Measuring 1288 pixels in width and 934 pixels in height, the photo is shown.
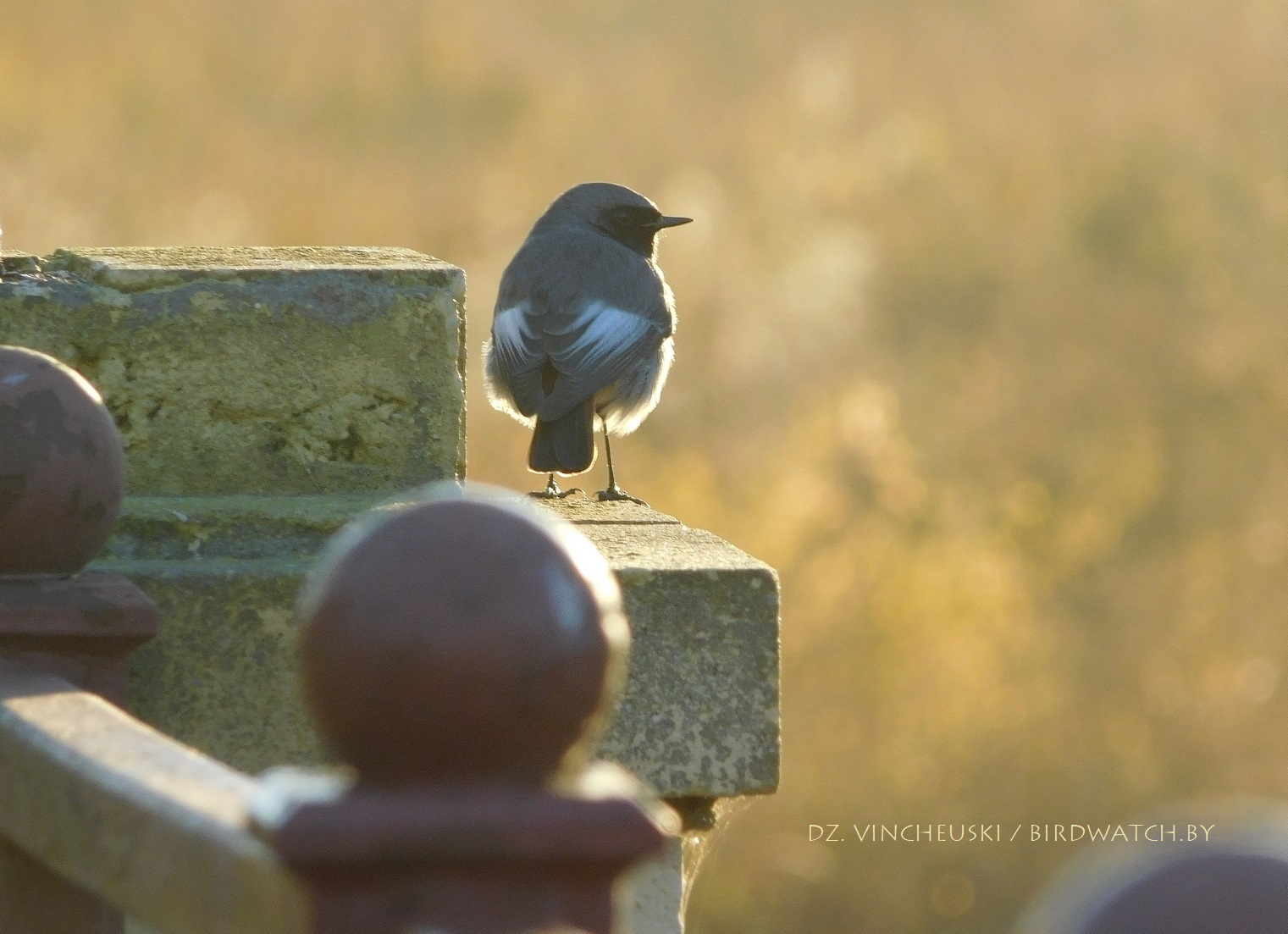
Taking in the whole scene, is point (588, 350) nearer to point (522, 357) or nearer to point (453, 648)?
point (522, 357)

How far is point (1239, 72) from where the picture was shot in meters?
15.2

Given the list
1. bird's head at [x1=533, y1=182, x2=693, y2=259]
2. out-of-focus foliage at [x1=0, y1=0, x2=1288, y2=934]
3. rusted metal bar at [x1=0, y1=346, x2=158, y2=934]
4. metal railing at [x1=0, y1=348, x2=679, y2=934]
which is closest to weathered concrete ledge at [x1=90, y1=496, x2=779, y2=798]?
rusted metal bar at [x1=0, y1=346, x2=158, y2=934]

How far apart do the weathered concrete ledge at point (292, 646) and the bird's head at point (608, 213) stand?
418cm

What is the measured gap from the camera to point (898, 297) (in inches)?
531

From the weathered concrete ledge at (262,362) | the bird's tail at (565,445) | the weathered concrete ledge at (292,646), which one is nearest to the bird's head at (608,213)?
the bird's tail at (565,445)

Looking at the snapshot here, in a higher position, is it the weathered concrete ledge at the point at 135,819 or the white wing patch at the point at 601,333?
the weathered concrete ledge at the point at 135,819

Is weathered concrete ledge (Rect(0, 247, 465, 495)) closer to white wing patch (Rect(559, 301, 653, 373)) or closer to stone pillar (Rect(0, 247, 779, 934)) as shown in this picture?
stone pillar (Rect(0, 247, 779, 934))

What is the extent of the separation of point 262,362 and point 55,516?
2.52 feet

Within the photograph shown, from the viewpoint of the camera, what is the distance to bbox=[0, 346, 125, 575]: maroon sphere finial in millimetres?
1912

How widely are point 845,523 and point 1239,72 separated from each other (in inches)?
300

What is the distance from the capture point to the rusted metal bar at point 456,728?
1.16 meters

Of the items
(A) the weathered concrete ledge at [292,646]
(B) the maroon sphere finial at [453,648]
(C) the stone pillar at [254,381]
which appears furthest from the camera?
(C) the stone pillar at [254,381]

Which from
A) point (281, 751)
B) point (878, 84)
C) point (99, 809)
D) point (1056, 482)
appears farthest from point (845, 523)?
point (878, 84)

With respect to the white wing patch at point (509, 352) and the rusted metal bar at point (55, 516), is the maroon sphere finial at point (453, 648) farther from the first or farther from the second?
the white wing patch at point (509, 352)
